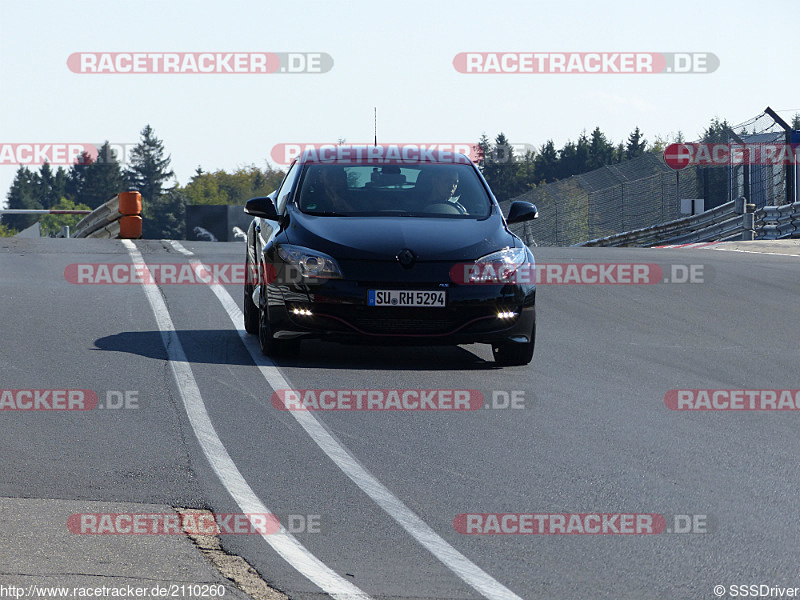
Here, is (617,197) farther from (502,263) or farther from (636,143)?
(636,143)

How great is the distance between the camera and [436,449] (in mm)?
6922

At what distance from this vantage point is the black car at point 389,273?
926 cm

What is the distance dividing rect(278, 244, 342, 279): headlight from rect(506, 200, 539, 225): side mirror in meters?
1.77

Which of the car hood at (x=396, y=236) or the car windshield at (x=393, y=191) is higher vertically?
the car windshield at (x=393, y=191)

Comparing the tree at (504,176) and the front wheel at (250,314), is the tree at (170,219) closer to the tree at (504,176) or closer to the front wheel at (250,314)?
the tree at (504,176)

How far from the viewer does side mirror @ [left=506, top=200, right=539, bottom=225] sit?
10.3 m

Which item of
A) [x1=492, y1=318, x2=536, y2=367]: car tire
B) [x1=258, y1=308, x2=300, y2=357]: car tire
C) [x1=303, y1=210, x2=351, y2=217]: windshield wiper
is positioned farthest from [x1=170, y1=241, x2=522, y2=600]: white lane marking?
[x1=492, y1=318, x2=536, y2=367]: car tire

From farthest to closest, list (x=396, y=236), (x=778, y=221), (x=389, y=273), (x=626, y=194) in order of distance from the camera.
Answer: (x=626, y=194), (x=778, y=221), (x=396, y=236), (x=389, y=273)

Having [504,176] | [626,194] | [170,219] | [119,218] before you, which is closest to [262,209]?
[119,218]

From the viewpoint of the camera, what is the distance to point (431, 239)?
9492 mm

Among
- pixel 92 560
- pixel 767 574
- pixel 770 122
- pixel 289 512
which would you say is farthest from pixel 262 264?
pixel 770 122

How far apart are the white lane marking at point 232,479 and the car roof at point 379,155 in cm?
208

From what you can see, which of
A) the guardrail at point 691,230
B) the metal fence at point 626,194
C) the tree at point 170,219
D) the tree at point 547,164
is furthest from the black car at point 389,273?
the tree at point 170,219

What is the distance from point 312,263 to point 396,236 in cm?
69
